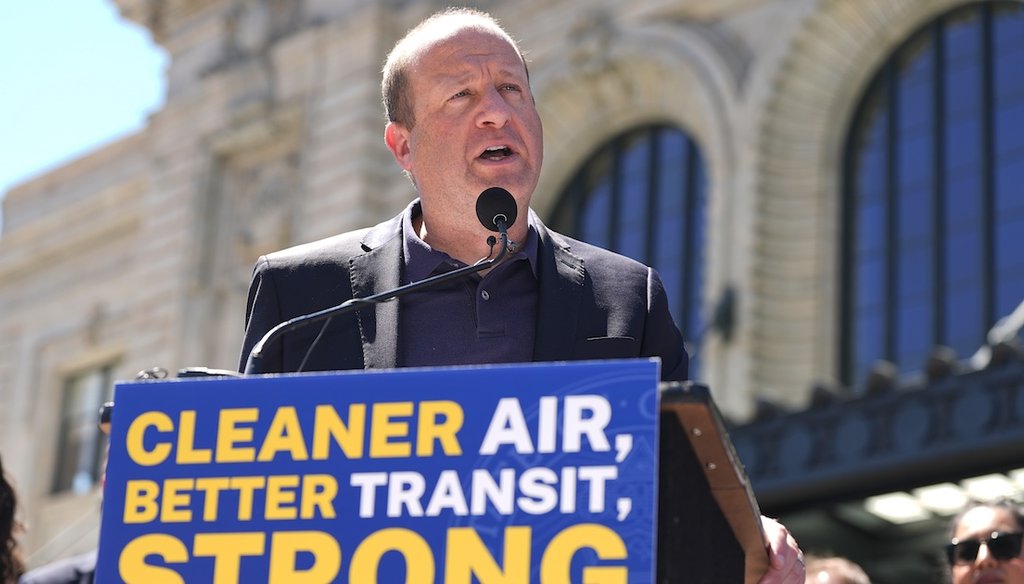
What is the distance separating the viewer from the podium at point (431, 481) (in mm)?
2455

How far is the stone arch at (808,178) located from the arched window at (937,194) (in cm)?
17

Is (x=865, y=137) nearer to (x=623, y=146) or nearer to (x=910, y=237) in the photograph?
(x=910, y=237)

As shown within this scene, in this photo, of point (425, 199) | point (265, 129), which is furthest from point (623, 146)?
point (425, 199)

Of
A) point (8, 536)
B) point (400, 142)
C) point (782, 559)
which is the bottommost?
point (782, 559)

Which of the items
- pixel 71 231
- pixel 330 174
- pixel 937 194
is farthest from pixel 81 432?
pixel 937 194

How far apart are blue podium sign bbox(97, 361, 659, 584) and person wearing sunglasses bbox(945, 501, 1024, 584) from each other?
3463 mm

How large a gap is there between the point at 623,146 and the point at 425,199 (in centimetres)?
1809

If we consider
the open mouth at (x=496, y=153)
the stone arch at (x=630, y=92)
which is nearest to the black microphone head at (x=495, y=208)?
the open mouth at (x=496, y=153)

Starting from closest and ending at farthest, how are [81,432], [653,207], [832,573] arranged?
1. [832,573]
2. [653,207]
3. [81,432]

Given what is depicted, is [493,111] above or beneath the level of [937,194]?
beneath

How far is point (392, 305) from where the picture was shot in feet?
10.8

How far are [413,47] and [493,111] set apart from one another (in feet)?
0.82

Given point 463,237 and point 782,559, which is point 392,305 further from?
point 782,559

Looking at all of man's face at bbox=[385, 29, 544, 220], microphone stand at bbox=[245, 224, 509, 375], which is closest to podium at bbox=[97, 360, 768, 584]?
microphone stand at bbox=[245, 224, 509, 375]
